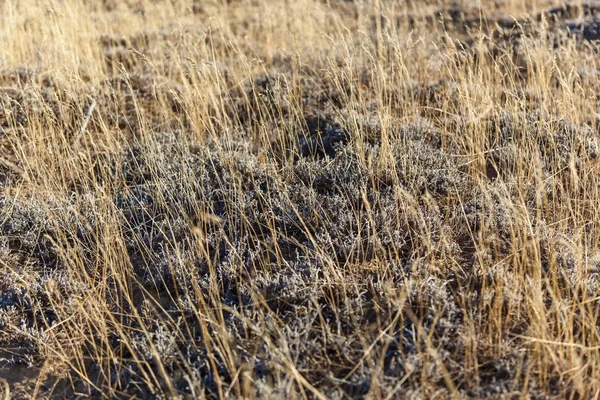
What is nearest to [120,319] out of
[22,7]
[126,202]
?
[126,202]

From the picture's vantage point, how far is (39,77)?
5633mm

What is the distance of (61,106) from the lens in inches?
197

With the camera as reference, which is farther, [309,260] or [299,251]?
[299,251]

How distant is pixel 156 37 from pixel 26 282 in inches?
211

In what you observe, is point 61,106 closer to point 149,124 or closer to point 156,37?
point 149,124

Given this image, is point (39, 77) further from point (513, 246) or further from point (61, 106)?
point (513, 246)

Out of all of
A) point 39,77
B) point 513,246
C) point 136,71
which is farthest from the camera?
point 136,71

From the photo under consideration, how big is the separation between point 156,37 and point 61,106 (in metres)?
2.97

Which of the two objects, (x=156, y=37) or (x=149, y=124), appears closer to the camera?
(x=149, y=124)

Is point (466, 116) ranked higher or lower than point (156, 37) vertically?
lower

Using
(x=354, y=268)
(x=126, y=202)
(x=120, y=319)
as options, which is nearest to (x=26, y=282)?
(x=120, y=319)

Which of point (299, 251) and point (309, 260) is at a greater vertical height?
point (309, 260)

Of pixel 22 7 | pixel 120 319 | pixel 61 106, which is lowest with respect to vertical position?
pixel 120 319

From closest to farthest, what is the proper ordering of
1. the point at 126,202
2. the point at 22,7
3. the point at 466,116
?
1. the point at 126,202
2. the point at 466,116
3. the point at 22,7
